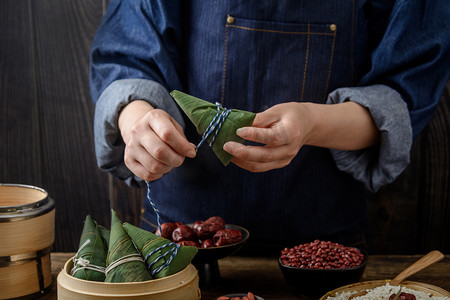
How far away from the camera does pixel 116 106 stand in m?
1.33

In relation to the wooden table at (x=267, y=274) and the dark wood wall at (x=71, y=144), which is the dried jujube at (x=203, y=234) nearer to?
the wooden table at (x=267, y=274)

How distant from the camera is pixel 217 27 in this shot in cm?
146

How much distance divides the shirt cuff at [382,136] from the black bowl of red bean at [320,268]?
1.16ft

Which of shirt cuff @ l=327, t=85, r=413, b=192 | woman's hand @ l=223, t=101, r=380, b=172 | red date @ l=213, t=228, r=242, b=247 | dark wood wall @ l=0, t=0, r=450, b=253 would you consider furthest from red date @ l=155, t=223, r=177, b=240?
dark wood wall @ l=0, t=0, r=450, b=253

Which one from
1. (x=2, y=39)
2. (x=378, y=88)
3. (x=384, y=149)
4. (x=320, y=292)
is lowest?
(x=320, y=292)

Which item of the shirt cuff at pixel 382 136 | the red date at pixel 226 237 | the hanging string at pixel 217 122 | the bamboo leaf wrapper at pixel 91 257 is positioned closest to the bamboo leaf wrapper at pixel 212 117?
the hanging string at pixel 217 122

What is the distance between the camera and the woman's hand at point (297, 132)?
1.09 meters

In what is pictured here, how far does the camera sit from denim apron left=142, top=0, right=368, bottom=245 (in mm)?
1445

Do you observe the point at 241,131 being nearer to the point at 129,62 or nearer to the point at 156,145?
the point at 156,145

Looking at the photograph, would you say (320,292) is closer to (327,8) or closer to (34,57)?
(327,8)

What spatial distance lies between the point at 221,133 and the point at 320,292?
0.45m

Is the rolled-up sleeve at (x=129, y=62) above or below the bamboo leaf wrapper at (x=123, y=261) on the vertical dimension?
above

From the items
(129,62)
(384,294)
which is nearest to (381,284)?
(384,294)

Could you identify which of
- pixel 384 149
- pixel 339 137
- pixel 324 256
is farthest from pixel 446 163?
pixel 324 256
